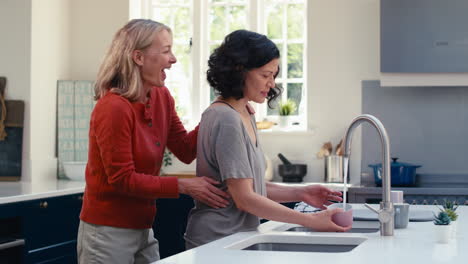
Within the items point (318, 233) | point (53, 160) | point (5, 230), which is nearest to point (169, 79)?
point (53, 160)

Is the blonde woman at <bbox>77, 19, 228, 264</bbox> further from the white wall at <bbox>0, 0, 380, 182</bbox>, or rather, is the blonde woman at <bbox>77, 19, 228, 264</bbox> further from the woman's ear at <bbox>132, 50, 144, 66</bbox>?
the white wall at <bbox>0, 0, 380, 182</bbox>

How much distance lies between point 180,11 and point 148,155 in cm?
341

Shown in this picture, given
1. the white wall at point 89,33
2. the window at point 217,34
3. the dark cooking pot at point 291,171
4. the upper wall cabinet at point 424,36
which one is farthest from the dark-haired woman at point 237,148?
the white wall at point 89,33

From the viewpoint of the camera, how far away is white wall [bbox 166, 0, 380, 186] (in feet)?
17.4

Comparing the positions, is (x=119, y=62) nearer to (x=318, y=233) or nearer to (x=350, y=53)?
(x=318, y=233)

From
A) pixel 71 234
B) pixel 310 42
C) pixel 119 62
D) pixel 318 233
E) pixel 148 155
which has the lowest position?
pixel 71 234

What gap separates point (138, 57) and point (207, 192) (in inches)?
24.1

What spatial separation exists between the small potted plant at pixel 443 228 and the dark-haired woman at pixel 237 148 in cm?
30

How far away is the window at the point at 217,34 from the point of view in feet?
18.4

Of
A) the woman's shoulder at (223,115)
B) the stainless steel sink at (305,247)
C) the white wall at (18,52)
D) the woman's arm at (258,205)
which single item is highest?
the white wall at (18,52)

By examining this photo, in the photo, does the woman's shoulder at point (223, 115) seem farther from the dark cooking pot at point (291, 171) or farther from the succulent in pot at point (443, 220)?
the dark cooking pot at point (291, 171)

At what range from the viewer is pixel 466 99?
520cm

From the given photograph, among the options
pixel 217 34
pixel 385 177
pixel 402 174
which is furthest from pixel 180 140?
pixel 217 34

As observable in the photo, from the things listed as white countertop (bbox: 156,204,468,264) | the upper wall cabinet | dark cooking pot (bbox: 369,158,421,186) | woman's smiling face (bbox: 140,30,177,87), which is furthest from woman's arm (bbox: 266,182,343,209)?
the upper wall cabinet
